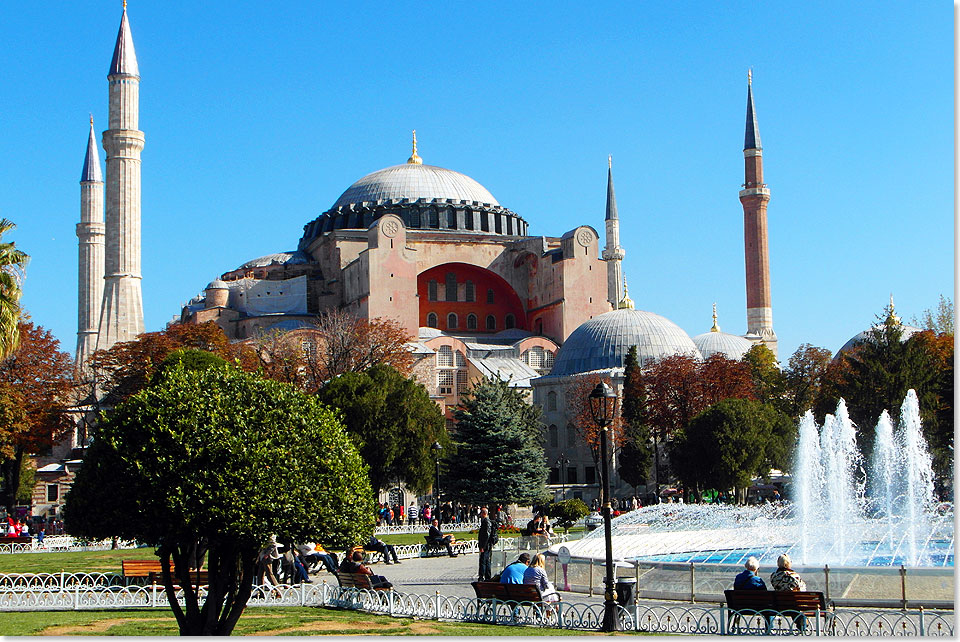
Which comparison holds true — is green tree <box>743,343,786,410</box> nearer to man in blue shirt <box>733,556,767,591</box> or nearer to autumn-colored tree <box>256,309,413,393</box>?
autumn-colored tree <box>256,309,413,393</box>

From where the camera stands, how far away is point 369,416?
27.6 m

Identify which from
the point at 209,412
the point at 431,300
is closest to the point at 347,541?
the point at 209,412

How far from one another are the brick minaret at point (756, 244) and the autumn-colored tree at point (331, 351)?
21.3 metres

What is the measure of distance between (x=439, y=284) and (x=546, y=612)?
141ft

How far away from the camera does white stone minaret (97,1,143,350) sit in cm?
4278

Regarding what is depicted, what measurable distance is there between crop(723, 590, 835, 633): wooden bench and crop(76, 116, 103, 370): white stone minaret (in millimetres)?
42822

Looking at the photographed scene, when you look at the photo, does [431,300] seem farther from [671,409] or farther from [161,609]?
[161,609]

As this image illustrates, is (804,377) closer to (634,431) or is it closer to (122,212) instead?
(634,431)

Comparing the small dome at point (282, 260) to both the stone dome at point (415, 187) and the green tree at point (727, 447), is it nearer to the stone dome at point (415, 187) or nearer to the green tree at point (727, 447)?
A: the stone dome at point (415, 187)

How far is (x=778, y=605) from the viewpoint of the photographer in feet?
30.5

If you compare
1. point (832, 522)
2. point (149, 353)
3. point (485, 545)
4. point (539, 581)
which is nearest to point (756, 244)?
point (149, 353)

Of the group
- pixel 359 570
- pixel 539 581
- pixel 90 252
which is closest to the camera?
pixel 539 581

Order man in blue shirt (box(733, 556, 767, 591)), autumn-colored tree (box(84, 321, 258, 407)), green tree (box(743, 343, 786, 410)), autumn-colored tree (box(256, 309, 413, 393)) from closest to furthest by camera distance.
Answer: man in blue shirt (box(733, 556, 767, 591)) → autumn-colored tree (box(256, 309, 413, 393)) → autumn-colored tree (box(84, 321, 258, 407)) → green tree (box(743, 343, 786, 410))

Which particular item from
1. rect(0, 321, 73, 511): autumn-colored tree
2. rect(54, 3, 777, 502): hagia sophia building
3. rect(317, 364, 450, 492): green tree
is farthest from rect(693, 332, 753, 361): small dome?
rect(0, 321, 73, 511): autumn-colored tree
